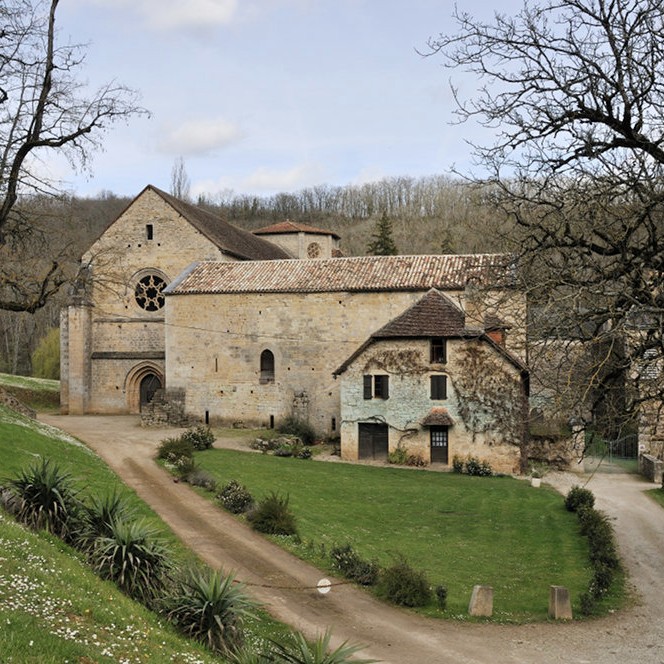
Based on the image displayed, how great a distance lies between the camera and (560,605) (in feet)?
43.7

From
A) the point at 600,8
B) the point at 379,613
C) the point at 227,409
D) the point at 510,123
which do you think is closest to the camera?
the point at 600,8

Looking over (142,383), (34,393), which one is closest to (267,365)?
(142,383)

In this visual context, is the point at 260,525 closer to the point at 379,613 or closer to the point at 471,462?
the point at 379,613

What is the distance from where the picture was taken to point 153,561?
10773 mm

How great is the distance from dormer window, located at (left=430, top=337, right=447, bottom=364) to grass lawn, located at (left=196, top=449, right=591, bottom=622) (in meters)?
4.79

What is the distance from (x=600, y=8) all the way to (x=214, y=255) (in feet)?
102

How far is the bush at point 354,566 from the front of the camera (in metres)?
14.8

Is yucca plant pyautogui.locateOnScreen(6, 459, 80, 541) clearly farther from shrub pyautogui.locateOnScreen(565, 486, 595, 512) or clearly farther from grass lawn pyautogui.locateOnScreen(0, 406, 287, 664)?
shrub pyautogui.locateOnScreen(565, 486, 595, 512)

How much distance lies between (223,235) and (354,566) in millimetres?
30941

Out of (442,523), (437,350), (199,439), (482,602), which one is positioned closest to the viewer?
(482,602)

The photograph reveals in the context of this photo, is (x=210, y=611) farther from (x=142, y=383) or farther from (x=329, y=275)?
(x=142, y=383)

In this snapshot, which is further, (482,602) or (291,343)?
(291,343)

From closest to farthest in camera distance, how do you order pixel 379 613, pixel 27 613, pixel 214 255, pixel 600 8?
pixel 27 613 → pixel 600 8 → pixel 379 613 → pixel 214 255

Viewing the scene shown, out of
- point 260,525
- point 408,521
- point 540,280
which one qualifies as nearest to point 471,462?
point 408,521
